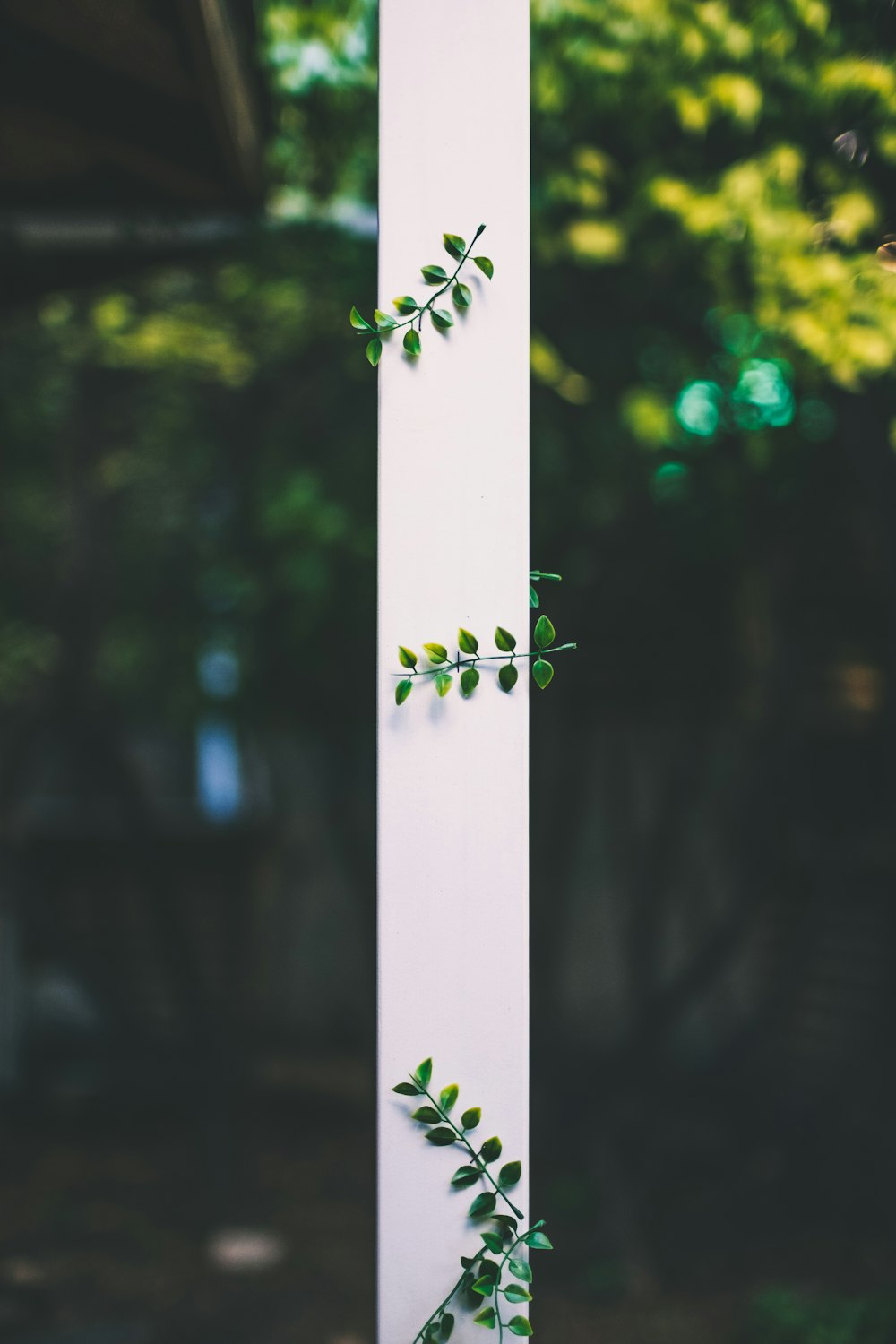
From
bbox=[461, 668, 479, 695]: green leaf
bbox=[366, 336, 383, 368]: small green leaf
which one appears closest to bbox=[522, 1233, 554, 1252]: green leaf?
bbox=[461, 668, 479, 695]: green leaf

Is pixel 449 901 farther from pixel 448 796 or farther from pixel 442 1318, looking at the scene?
pixel 442 1318

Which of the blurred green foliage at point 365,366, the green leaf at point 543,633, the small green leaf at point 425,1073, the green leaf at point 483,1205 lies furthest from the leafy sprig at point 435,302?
the blurred green foliage at point 365,366

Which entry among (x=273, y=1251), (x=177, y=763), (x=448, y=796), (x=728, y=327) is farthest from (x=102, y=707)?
(x=448, y=796)

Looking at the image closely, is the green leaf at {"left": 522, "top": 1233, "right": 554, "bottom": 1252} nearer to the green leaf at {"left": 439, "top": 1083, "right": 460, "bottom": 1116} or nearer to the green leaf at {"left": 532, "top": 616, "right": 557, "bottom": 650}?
A: the green leaf at {"left": 439, "top": 1083, "right": 460, "bottom": 1116}

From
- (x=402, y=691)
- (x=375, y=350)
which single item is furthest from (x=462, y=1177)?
(x=375, y=350)

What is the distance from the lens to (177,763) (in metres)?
6.34

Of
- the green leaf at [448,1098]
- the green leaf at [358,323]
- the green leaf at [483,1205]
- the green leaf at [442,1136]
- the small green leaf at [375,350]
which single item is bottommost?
the green leaf at [483,1205]

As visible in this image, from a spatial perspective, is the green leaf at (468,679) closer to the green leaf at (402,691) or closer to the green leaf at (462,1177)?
the green leaf at (402,691)

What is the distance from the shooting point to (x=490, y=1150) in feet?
2.57

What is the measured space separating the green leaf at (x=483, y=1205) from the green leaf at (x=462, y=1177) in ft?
0.05

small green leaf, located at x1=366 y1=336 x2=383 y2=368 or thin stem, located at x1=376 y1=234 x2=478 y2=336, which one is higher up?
thin stem, located at x1=376 y1=234 x2=478 y2=336

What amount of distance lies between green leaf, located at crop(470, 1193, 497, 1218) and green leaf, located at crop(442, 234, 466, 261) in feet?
2.33

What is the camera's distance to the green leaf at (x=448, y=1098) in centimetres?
78

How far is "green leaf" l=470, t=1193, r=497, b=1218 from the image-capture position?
782mm
